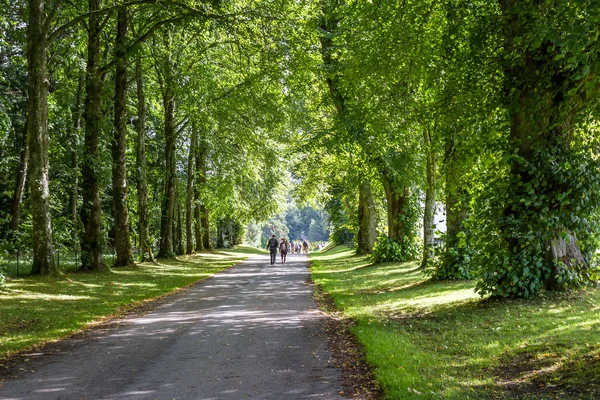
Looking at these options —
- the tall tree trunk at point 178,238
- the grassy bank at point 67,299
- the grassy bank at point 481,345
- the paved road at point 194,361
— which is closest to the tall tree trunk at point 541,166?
the grassy bank at point 481,345

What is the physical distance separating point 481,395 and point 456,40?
29.2 ft

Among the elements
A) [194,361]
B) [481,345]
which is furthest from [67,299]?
[481,345]

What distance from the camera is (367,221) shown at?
34625 millimetres

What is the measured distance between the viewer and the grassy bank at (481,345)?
5.94 metres

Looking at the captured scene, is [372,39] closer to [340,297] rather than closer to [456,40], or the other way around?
[456,40]

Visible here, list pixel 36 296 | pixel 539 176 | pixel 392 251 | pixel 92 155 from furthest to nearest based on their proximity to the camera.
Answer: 1. pixel 392 251
2. pixel 92 155
3. pixel 36 296
4. pixel 539 176

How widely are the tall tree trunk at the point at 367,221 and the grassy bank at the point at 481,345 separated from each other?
720 inches

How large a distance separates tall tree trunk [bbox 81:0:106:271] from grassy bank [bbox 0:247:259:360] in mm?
1149

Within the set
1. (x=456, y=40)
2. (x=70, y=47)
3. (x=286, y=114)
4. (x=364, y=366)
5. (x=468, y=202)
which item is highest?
(x=70, y=47)

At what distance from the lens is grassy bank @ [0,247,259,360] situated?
10.2 m

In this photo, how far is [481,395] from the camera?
18.7 feet

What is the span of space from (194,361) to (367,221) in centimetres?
2744

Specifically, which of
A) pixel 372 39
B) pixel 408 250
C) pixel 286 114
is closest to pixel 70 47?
pixel 286 114

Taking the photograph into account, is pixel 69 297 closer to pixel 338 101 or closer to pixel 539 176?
pixel 539 176
